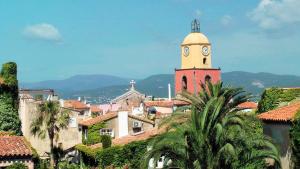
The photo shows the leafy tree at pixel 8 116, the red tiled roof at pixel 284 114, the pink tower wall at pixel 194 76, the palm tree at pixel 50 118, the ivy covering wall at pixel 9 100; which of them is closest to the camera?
the red tiled roof at pixel 284 114

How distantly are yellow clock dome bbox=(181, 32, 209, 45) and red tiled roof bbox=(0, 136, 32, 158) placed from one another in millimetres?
63697

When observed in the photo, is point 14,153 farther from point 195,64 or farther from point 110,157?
point 195,64

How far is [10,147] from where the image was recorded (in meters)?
35.8

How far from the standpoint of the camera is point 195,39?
9856 centimetres

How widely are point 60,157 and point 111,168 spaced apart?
20.7m

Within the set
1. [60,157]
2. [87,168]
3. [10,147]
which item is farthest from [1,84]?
[60,157]

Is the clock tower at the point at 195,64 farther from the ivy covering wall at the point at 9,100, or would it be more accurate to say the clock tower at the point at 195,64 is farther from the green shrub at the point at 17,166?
the green shrub at the point at 17,166

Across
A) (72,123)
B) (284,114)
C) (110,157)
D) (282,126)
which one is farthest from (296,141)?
(72,123)

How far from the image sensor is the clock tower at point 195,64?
324ft

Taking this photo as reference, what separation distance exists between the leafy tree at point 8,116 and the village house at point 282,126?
2158 centimetres

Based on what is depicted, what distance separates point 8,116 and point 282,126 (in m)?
23.7

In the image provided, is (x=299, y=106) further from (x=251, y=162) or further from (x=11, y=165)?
(x=11, y=165)

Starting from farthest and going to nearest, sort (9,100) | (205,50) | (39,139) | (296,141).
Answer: (205,50), (39,139), (9,100), (296,141)

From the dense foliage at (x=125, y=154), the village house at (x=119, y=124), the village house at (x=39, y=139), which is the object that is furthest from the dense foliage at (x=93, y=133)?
the dense foliage at (x=125, y=154)
